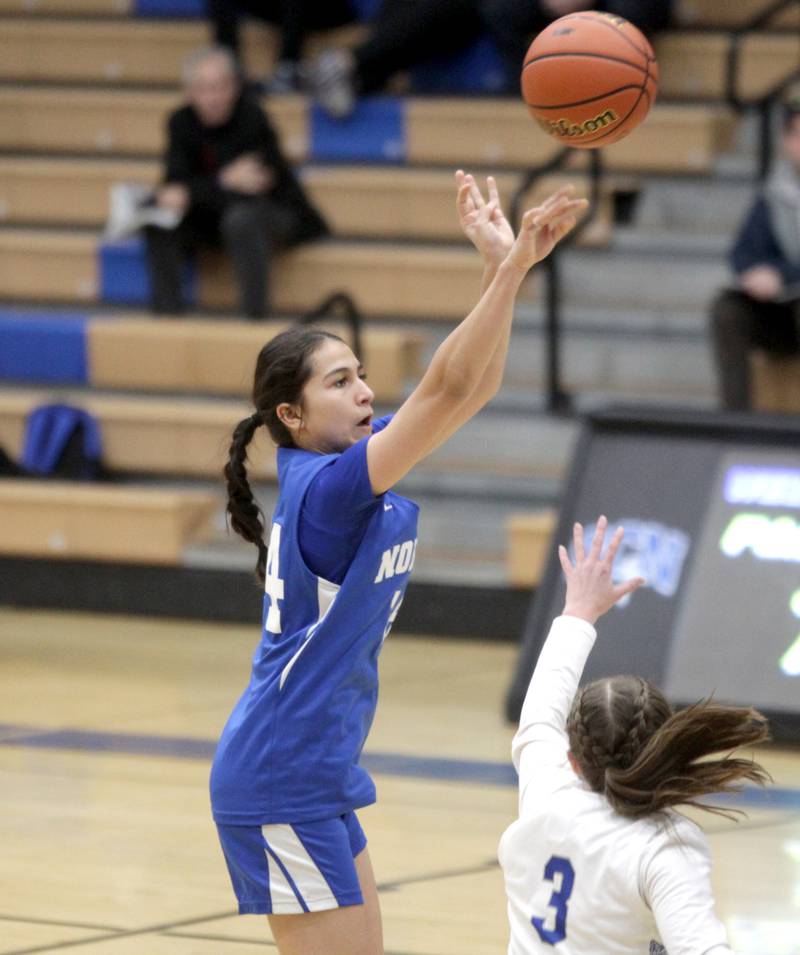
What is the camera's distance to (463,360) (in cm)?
314

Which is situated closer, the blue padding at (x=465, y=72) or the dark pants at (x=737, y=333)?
the dark pants at (x=737, y=333)

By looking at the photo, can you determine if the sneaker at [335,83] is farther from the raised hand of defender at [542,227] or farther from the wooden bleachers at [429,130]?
the raised hand of defender at [542,227]

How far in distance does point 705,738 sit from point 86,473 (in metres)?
7.49

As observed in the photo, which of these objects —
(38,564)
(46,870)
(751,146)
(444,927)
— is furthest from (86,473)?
(444,927)

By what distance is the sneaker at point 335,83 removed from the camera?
1128cm

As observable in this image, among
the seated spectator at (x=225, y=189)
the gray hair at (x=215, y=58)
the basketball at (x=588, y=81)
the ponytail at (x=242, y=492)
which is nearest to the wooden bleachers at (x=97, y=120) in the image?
the gray hair at (x=215, y=58)

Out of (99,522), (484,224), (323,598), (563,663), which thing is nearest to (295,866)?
(323,598)

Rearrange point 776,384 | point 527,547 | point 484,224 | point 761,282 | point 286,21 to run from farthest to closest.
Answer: point 286,21, point 776,384, point 527,547, point 761,282, point 484,224

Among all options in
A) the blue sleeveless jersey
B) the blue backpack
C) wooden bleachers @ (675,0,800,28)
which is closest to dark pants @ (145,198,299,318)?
the blue backpack

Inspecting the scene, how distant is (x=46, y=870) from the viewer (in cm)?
539

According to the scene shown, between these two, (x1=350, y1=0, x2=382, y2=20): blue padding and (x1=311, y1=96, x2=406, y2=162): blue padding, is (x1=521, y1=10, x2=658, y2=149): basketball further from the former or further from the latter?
(x1=350, y1=0, x2=382, y2=20): blue padding

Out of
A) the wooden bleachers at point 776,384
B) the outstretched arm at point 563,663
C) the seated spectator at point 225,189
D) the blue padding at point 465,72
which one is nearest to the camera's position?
the outstretched arm at point 563,663

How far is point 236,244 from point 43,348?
1261mm

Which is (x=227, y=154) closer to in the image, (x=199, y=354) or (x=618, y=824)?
(x=199, y=354)
